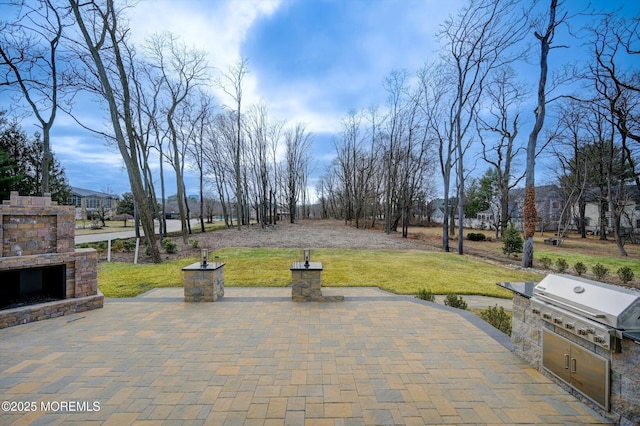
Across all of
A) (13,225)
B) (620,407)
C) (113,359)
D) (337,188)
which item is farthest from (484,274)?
(337,188)

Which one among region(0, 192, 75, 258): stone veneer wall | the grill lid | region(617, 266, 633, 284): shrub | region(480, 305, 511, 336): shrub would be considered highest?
region(0, 192, 75, 258): stone veneer wall

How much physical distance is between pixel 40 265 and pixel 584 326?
7371 millimetres

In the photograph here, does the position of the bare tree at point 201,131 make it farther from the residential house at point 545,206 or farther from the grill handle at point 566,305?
the residential house at point 545,206

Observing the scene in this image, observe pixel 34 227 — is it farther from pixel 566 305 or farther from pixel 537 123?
pixel 537 123

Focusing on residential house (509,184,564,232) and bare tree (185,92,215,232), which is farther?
residential house (509,184,564,232)

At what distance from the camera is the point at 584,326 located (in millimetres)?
2273

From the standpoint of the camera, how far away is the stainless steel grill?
2049 mm

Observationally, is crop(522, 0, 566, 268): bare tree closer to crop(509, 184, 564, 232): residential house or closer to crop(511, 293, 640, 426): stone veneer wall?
crop(511, 293, 640, 426): stone veneer wall

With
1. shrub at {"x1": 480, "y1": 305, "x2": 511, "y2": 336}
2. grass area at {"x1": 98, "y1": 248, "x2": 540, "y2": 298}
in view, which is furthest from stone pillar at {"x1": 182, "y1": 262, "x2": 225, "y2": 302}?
shrub at {"x1": 480, "y1": 305, "x2": 511, "y2": 336}

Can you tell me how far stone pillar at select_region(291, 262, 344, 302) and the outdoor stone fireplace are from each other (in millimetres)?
3682

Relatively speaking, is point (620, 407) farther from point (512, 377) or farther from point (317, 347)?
point (317, 347)

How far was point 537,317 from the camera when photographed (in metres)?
2.96

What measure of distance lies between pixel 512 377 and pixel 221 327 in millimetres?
3847

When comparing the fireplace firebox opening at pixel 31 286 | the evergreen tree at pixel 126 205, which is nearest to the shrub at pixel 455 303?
the fireplace firebox opening at pixel 31 286
